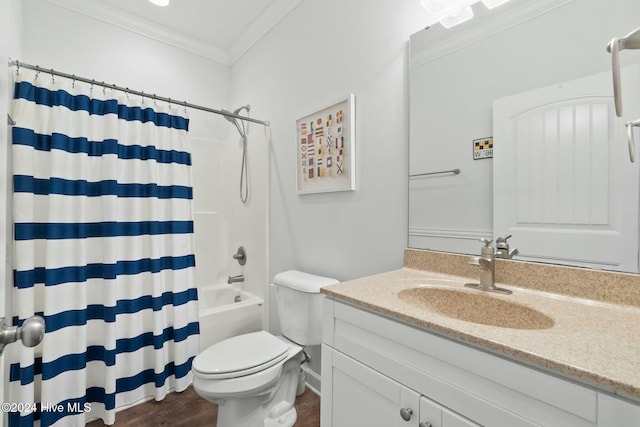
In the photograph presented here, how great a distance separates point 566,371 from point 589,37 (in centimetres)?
104

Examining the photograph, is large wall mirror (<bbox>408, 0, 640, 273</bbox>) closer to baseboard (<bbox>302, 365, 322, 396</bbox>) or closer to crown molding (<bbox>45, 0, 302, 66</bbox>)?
baseboard (<bbox>302, 365, 322, 396</bbox>)

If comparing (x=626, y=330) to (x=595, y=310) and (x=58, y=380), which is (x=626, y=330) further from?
(x=58, y=380)

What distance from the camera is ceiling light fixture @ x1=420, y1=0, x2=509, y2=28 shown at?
122cm

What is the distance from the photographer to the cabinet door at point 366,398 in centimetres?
82

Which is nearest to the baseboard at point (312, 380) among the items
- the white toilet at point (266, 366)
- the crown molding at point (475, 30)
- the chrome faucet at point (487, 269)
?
the white toilet at point (266, 366)

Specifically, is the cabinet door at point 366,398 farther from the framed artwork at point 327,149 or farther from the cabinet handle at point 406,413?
the framed artwork at point 327,149

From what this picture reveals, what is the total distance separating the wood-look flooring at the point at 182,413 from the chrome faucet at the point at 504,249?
1.31 metres

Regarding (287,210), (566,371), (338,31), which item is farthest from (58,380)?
(338,31)

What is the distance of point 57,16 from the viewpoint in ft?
6.64

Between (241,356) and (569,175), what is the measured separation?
1.56m

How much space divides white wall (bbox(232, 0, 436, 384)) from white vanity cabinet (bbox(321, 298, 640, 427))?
0.58 m

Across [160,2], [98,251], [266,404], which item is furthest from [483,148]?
[160,2]

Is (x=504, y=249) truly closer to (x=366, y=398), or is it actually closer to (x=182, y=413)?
(x=366, y=398)

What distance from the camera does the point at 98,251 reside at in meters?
1.66
